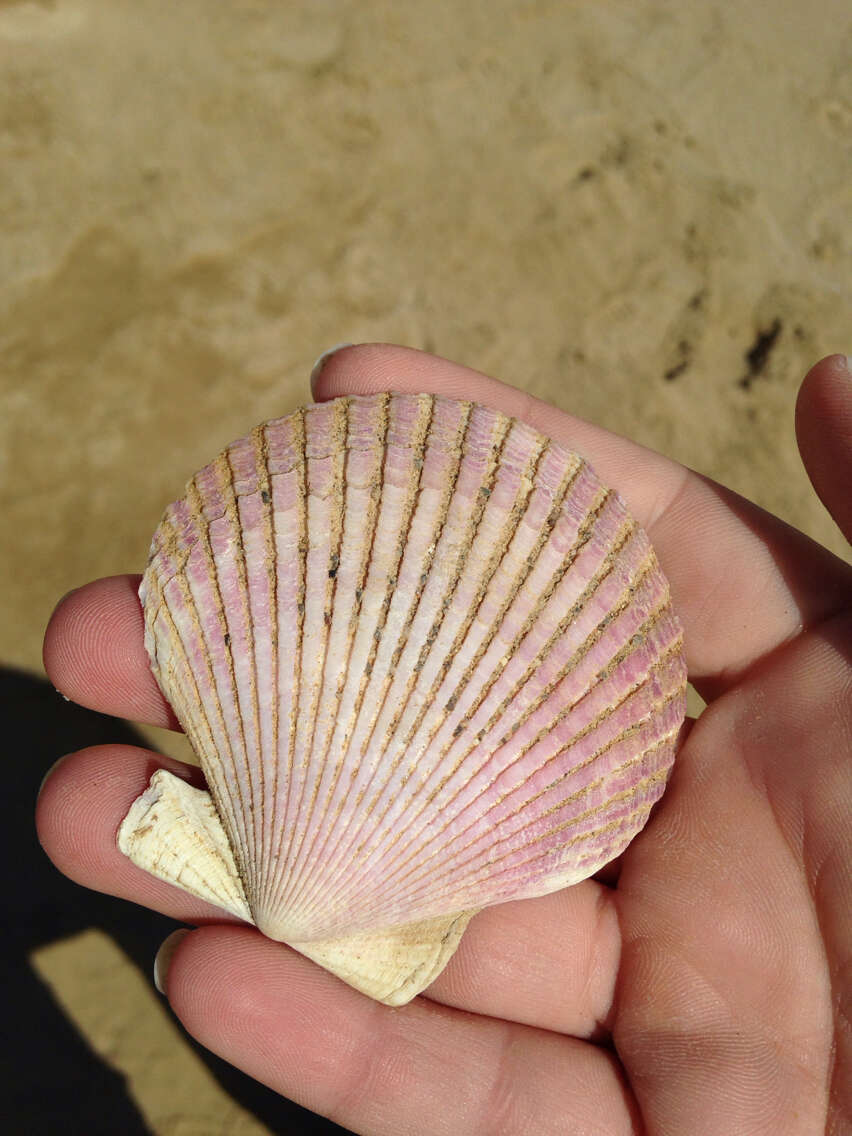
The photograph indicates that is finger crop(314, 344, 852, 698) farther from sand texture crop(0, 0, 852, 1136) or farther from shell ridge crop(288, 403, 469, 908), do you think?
sand texture crop(0, 0, 852, 1136)

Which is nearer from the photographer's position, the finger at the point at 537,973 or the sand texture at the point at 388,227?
the finger at the point at 537,973

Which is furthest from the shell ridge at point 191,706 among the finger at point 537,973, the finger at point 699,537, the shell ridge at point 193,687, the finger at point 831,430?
the finger at point 831,430

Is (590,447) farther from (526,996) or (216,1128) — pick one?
(216,1128)

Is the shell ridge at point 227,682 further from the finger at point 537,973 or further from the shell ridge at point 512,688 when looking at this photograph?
the finger at point 537,973

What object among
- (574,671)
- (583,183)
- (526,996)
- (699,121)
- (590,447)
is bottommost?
(526,996)

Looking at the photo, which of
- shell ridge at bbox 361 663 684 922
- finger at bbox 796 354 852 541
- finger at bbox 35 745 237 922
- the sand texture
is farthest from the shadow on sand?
finger at bbox 796 354 852 541

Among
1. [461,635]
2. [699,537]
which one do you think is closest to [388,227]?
[699,537]

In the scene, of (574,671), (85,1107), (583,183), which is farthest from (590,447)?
(85,1107)
